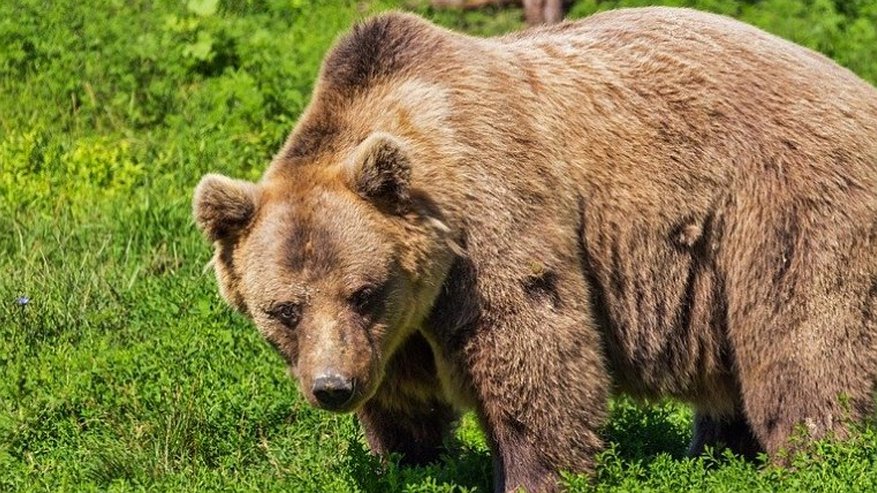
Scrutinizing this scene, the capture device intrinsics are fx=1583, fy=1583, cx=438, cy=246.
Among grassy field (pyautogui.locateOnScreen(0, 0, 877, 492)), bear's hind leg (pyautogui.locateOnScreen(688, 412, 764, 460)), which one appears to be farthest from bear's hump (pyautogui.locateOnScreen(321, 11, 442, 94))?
bear's hind leg (pyautogui.locateOnScreen(688, 412, 764, 460))

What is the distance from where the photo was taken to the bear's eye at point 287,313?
5.84 metres

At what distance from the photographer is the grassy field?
21.6 ft

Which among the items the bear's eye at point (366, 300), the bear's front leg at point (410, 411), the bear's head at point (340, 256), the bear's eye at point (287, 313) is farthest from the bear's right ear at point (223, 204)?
the bear's front leg at point (410, 411)

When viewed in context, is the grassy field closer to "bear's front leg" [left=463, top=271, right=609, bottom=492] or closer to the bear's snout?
"bear's front leg" [left=463, top=271, right=609, bottom=492]

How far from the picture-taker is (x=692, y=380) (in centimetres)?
666

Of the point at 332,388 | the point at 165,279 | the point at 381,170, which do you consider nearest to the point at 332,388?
the point at 332,388

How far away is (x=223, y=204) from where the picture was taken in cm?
589

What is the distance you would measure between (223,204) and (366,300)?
644mm

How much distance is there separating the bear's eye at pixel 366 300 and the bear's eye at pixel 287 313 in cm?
21

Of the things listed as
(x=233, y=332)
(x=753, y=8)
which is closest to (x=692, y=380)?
(x=233, y=332)

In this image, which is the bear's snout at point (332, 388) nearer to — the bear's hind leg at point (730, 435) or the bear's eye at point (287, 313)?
the bear's eye at point (287, 313)

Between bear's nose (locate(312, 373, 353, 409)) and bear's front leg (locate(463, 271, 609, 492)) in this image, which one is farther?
bear's front leg (locate(463, 271, 609, 492))

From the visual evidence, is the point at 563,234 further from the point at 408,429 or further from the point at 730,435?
the point at 730,435

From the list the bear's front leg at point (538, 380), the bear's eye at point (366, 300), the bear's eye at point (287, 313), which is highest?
the bear's eye at point (366, 300)
